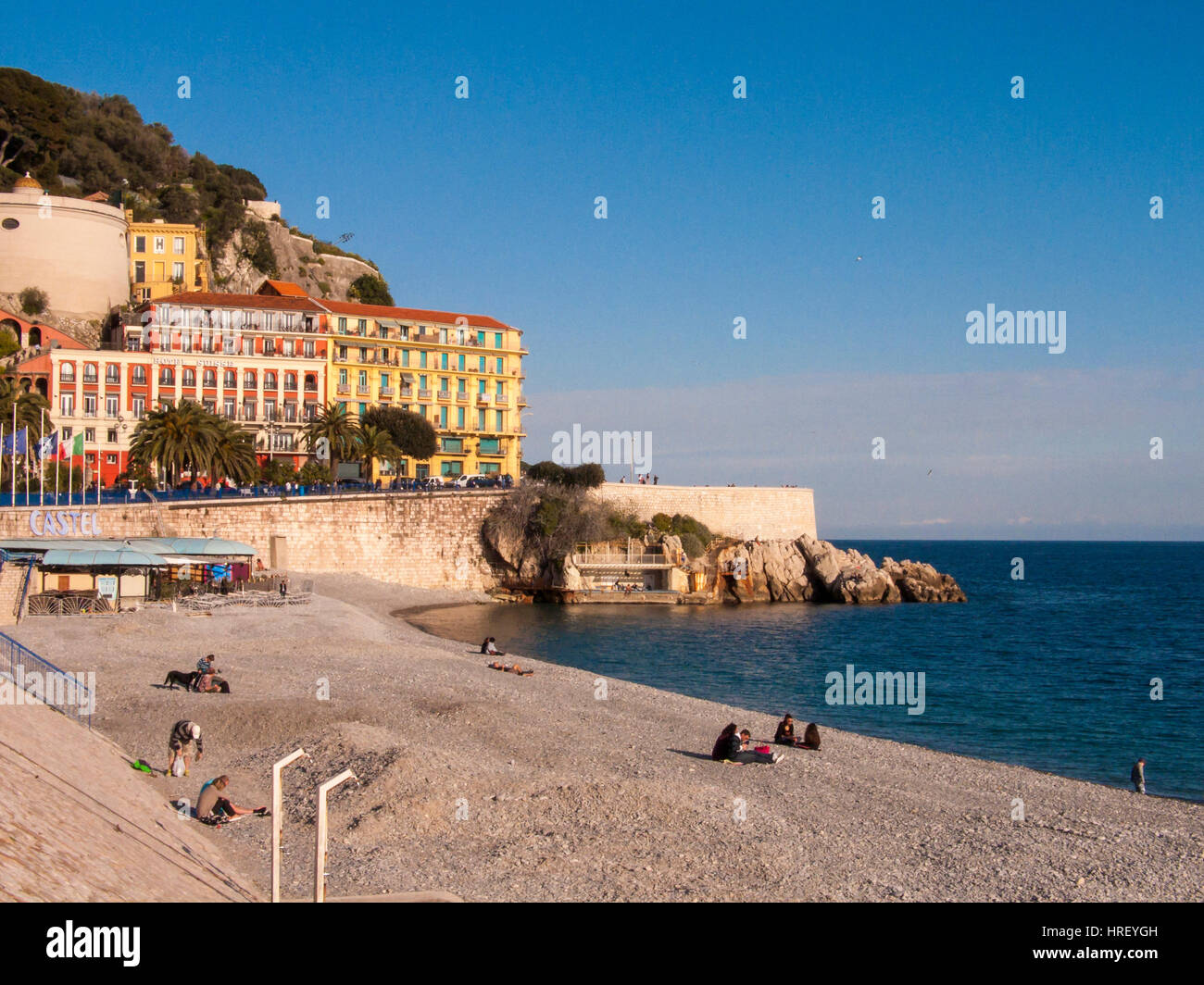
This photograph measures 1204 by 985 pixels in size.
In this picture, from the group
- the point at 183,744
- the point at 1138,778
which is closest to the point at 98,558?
the point at 183,744

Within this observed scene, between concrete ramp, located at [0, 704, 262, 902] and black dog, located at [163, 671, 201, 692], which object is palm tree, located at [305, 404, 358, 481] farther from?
concrete ramp, located at [0, 704, 262, 902]

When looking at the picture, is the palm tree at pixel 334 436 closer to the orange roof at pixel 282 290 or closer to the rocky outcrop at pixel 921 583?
the orange roof at pixel 282 290

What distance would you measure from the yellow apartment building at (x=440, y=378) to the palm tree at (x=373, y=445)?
265 centimetres

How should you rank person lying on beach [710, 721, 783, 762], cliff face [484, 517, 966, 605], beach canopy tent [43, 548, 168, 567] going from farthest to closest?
cliff face [484, 517, 966, 605] < beach canopy tent [43, 548, 168, 567] < person lying on beach [710, 721, 783, 762]

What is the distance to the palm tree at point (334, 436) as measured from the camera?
66.4 m

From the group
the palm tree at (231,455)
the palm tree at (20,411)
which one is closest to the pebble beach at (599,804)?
the palm tree at (20,411)

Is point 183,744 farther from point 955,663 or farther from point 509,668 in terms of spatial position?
point 955,663

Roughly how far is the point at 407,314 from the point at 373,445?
52.7ft

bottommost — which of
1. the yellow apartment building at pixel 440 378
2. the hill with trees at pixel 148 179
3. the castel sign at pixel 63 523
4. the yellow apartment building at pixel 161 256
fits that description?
the castel sign at pixel 63 523

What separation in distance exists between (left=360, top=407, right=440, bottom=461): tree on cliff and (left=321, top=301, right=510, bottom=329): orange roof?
343 inches

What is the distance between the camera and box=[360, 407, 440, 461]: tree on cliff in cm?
7275

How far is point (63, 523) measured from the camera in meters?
47.5

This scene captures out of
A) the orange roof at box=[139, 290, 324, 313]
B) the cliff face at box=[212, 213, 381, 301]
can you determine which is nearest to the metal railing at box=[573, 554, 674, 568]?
the orange roof at box=[139, 290, 324, 313]
